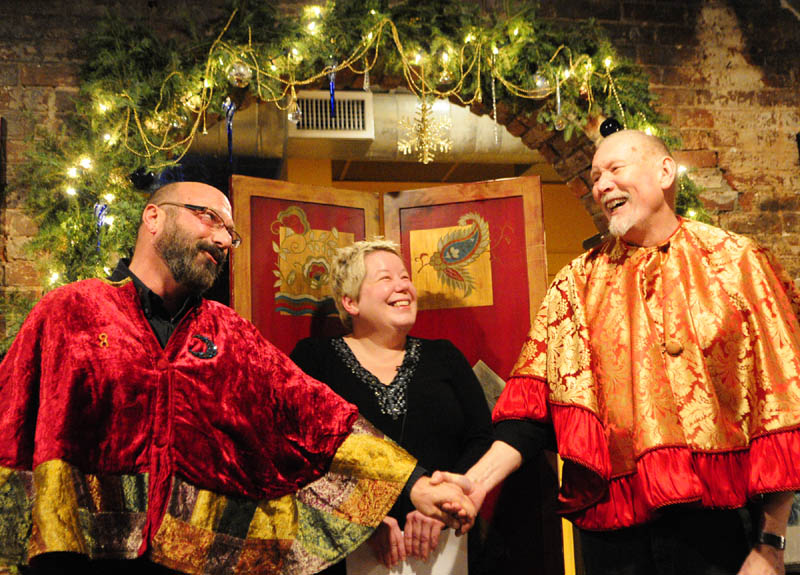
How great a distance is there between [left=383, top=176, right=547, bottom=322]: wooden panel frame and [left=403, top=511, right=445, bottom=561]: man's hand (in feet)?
4.13

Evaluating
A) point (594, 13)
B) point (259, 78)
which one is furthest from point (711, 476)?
point (594, 13)

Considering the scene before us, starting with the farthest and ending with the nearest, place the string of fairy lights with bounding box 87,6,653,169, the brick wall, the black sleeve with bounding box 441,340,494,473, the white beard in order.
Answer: the brick wall, the string of fairy lights with bounding box 87,6,653,169, the black sleeve with bounding box 441,340,494,473, the white beard

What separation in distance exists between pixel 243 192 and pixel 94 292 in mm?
1289

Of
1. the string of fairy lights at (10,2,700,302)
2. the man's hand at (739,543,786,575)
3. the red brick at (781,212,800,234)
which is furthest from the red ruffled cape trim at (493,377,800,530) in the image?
the red brick at (781,212,800,234)

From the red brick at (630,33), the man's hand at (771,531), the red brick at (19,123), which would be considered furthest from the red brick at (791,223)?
the red brick at (19,123)

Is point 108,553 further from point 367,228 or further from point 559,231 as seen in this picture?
point 559,231

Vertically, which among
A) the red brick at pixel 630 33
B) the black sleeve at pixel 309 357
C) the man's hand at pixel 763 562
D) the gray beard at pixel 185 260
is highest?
the red brick at pixel 630 33

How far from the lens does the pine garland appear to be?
3074 millimetres

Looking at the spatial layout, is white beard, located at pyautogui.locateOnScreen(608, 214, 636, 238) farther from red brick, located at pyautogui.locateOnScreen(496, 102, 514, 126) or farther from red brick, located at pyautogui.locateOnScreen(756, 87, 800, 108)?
red brick, located at pyautogui.locateOnScreen(756, 87, 800, 108)

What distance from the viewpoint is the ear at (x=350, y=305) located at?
2.89 meters

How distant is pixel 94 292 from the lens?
2051 mm

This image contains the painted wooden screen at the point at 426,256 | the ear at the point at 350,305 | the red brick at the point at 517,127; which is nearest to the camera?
the ear at the point at 350,305

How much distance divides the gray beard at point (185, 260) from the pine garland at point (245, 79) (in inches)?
33.9

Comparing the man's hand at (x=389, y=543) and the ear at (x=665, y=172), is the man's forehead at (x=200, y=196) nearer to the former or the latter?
the man's hand at (x=389, y=543)
